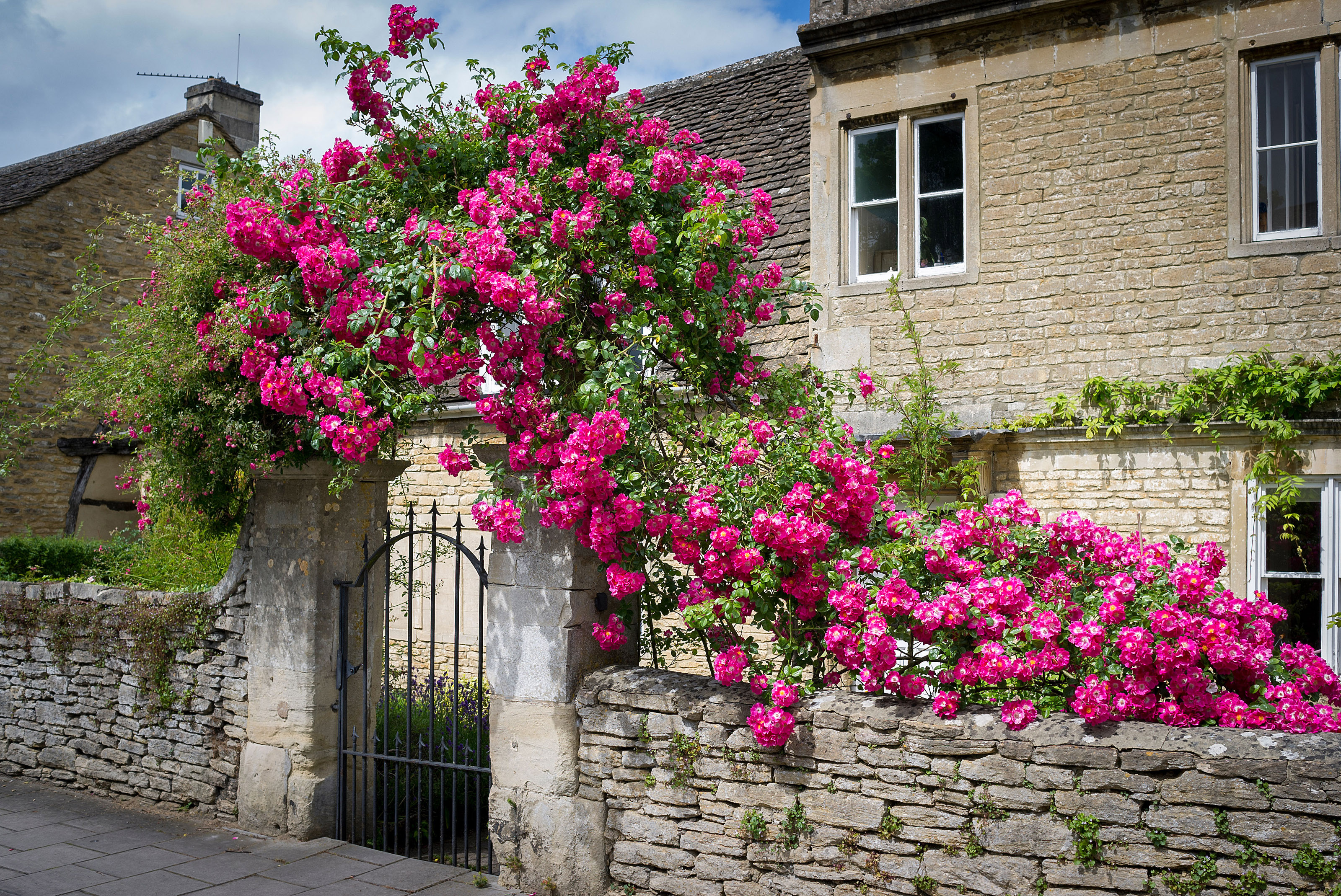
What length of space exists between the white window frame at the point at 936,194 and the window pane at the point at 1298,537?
3.01m

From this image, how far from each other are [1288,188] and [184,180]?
12.5 meters

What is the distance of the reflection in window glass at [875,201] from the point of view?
827 centimetres

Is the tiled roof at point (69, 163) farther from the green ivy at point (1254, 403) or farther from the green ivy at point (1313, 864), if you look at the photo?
the green ivy at point (1313, 864)

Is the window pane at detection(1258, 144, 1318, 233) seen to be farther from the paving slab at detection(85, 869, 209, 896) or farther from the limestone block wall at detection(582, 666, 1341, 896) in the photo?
the paving slab at detection(85, 869, 209, 896)

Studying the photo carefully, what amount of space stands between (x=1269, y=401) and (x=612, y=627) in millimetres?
5064

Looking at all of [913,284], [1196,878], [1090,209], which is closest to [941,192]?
[913,284]

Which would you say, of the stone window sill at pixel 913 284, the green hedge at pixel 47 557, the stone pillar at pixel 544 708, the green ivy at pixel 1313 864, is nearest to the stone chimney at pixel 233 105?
the green hedge at pixel 47 557

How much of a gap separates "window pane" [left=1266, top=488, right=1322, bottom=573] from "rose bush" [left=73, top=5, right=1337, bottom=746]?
2.61m

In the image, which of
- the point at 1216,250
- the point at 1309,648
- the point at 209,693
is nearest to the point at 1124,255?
the point at 1216,250

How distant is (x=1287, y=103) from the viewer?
705 cm

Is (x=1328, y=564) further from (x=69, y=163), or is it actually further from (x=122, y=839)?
(x=69, y=163)

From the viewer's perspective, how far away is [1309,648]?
13.0 ft

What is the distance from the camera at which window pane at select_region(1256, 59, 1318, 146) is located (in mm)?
6984

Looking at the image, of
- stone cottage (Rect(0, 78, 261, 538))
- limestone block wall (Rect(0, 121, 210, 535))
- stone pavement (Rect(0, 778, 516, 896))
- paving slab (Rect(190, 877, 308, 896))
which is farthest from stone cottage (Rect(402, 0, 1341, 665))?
limestone block wall (Rect(0, 121, 210, 535))
